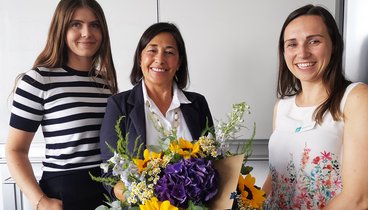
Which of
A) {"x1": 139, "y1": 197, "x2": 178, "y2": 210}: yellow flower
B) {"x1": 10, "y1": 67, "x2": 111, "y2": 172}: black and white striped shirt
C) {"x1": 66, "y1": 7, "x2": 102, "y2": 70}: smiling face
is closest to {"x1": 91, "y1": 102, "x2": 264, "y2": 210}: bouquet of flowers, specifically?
{"x1": 139, "y1": 197, "x2": 178, "y2": 210}: yellow flower

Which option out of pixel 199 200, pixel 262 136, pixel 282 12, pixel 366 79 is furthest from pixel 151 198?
pixel 282 12

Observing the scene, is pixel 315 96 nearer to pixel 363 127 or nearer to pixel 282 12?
pixel 363 127

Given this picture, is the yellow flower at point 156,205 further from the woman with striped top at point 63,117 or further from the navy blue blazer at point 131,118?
the woman with striped top at point 63,117

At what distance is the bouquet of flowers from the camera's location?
69 cm

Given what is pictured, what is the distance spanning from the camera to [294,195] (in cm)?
110

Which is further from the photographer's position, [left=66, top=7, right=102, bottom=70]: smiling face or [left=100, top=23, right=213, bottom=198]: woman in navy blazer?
[left=66, top=7, right=102, bottom=70]: smiling face

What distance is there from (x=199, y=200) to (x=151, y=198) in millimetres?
107

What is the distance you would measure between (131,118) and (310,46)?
67 cm

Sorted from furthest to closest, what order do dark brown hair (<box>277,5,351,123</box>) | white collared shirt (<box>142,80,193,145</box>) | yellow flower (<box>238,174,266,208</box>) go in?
white collared shirt (<box>142,80,193,145</box>), dark brown hair (<box>277,5,351,123</box>), yellow flower (<box>238,174,266,208</box>)

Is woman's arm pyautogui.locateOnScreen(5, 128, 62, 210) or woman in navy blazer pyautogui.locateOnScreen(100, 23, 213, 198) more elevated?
woman in navy blazer pyautogui.locateOnScreen(100, 23, 213, 198)

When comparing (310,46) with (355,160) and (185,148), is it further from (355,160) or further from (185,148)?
(185,148)

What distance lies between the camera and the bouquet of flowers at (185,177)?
0.69 metres

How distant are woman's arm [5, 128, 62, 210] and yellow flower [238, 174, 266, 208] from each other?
2.64 feet

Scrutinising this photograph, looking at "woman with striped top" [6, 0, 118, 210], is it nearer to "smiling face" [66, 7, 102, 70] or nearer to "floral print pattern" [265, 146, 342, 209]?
"smiling face" [66, 7, 102, 70]
